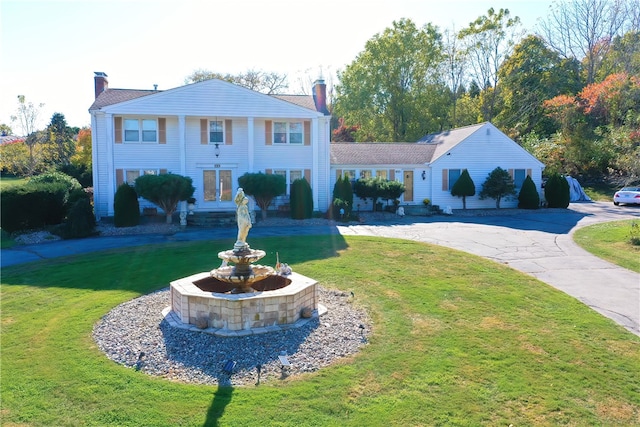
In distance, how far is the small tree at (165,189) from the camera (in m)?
20.0

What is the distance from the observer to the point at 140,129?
2277 cm

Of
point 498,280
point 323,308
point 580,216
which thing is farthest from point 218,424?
point 580,216

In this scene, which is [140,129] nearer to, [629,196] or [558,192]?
[558,192]

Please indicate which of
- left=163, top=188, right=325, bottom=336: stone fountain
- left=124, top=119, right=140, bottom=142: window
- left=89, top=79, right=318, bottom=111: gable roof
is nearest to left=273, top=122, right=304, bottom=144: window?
left=89, top=79, right=318, bottom=111: gable roof

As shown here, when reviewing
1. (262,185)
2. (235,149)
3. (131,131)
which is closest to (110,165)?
(131,131)

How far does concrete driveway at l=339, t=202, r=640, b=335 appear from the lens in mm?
9773

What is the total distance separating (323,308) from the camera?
866 cm

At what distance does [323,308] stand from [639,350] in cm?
518

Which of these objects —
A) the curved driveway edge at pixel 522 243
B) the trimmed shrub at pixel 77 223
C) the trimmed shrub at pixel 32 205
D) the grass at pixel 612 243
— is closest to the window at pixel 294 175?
the curved driveway edge at pixel 522 243

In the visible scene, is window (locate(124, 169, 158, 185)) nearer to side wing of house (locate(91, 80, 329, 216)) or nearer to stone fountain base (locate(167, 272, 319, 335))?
side wing of house (locate(91, 80, 329, 216))

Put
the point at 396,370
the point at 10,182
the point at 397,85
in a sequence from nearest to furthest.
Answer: the point at 396,370 → the point at 10,182 → the point at 397,85

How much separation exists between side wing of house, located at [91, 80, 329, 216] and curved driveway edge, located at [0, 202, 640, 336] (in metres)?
4.86

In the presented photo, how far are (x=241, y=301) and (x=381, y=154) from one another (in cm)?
2142

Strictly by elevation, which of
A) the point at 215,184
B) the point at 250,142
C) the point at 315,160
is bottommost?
the point at 215,184
